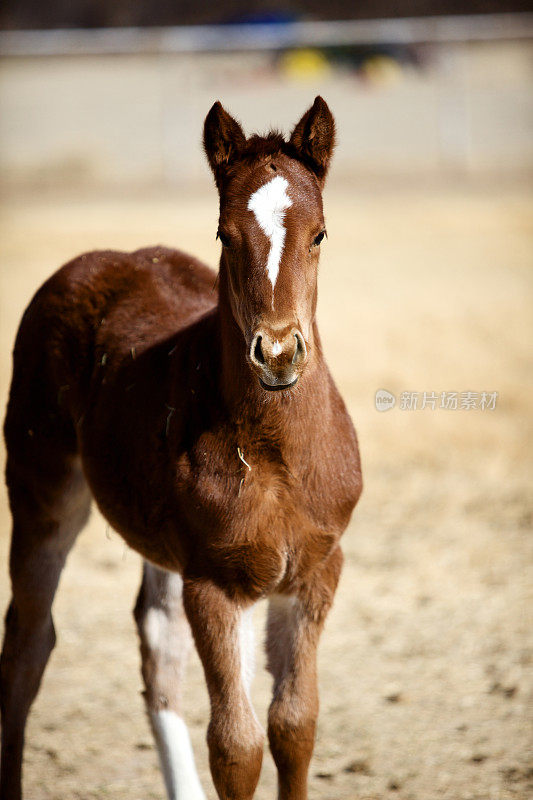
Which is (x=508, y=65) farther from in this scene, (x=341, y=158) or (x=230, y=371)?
(x=230, y=371)

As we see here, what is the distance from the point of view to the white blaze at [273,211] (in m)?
2.21

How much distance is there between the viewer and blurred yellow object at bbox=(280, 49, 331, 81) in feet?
55.0

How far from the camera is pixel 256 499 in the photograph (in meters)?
2.45

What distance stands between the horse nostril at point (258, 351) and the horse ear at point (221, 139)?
21.7 inches

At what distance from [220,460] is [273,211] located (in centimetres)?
67

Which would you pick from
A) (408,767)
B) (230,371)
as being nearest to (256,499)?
(230,371)

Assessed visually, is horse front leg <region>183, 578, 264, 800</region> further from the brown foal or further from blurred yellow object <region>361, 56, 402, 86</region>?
blurred yellow object <region>361, 56, 402, 86</region>

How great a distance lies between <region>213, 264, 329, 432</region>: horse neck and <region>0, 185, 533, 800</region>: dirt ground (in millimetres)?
1505

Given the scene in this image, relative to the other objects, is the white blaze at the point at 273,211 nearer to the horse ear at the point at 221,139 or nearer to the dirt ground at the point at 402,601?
the horse ear at the point at 221,139

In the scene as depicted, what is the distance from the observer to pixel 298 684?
102 inches

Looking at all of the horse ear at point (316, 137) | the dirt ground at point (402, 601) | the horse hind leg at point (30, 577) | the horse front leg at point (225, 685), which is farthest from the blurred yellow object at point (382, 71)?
the horse front leg at point (225, 685)

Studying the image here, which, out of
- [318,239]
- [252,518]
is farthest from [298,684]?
[318,239]

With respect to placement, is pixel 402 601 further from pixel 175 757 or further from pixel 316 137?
pixel 316 137

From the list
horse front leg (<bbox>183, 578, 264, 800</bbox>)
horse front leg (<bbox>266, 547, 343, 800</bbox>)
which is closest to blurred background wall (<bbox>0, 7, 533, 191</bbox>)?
horse front leg (<bbox>266, 547, 343, 800</bbox>)
